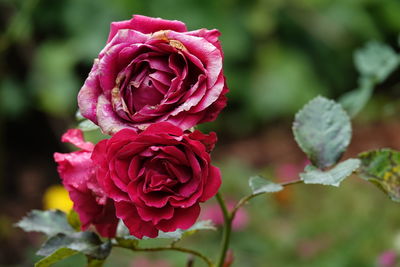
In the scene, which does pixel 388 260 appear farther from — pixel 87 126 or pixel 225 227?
pixel 87 126

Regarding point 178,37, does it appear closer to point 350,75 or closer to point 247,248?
point 247,248

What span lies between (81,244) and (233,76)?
8.48 ft

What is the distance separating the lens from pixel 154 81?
24.2 inches

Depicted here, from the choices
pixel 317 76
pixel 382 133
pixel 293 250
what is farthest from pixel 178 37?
pixel 317 76

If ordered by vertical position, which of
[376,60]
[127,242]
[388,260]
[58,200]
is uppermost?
[376,60]

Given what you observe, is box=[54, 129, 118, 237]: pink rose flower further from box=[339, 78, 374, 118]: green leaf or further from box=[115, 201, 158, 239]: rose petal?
box=[339, 78, 374, 118]: green leaf

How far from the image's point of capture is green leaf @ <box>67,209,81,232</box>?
0.78m

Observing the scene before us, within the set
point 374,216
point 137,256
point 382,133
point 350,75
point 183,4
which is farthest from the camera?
point 350,75

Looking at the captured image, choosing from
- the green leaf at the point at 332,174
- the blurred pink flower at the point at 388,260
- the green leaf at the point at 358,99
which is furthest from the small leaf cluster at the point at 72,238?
the blurred pink flower at the point at 388,260

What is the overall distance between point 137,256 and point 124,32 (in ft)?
5.07

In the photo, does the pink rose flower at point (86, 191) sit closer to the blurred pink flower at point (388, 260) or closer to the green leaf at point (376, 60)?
the green leaf at point (376, 60)

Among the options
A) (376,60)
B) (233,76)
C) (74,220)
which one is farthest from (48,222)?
(233,76)

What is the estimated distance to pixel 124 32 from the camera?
2.04 ft

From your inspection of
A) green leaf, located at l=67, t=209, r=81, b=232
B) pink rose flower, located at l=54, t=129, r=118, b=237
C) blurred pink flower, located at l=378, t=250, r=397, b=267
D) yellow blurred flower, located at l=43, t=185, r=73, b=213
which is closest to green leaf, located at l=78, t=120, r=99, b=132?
pink rose flower, located at l=54, t=129, r=118, b=237
